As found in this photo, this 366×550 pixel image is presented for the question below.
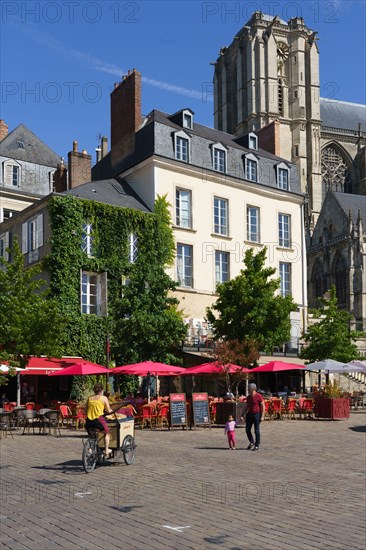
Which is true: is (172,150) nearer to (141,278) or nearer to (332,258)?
(141,278)

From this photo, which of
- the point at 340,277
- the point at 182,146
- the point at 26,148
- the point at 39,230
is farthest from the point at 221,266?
the point at 340,277

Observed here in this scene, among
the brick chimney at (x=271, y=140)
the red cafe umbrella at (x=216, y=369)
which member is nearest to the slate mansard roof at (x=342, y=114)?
the brick chimney at (x=271, y=140)

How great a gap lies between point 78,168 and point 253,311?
1272cm

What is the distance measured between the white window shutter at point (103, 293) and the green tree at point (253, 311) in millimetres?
4607

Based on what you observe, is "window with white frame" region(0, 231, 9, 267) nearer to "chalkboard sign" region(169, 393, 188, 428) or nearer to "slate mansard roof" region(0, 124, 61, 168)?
"slate mansard roof" region(0, 124, 61, 168)

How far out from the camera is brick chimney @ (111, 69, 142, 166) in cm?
3422

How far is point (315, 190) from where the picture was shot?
3066 inches

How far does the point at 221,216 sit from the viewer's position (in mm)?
34438

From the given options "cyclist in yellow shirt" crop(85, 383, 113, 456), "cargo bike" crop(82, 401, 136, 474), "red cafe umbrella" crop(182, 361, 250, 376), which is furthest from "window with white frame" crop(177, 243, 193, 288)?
"cyclist in yellow shirt" crop(85, 383, 113, 456)

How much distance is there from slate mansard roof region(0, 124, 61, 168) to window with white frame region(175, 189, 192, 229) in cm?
1323

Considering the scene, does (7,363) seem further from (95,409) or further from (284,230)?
(284,230)

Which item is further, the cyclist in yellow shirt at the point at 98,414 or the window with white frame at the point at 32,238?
the window with white frame at the point at 32,238

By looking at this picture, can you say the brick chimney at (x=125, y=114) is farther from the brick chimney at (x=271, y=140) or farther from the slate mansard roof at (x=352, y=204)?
the slate mansard roof at (x=352, y=204)

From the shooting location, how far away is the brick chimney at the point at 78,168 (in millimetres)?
35344
